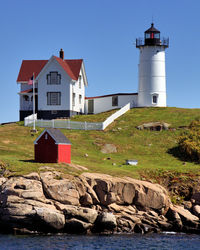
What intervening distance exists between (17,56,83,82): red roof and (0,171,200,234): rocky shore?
32.2 metres

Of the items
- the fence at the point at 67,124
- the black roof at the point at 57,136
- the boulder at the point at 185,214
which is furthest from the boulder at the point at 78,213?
the fence at the point at 67,124

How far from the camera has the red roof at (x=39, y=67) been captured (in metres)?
65.0

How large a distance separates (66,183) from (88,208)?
227cm

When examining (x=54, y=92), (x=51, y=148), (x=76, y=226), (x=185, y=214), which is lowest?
(x=76, y=226)

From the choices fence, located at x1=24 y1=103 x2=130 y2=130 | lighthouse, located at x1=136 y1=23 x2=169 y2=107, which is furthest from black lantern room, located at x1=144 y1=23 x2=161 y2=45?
fence, located at x1=24 y1=103 x2=130 y2=130

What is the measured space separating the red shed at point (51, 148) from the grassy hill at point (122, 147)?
1.04 meters

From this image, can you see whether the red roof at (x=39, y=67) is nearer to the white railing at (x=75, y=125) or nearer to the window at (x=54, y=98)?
the window at (x=54, y=98)

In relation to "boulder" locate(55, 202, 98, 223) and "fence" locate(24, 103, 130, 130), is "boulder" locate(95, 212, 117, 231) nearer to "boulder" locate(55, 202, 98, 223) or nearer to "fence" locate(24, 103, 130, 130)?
"boulder" locate(55, 202, 98, 223)

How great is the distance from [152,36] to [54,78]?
15.1 m

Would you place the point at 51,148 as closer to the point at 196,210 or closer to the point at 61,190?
the point at 61,190

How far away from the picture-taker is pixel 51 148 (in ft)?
128

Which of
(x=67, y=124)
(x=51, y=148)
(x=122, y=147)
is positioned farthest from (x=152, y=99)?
(x=51, y=148)

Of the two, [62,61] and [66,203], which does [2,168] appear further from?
[62,61]

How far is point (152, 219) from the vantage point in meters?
32.7
